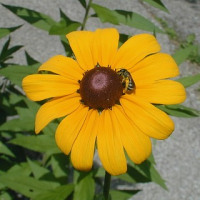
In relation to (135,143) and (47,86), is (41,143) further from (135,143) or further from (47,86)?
(135,143)

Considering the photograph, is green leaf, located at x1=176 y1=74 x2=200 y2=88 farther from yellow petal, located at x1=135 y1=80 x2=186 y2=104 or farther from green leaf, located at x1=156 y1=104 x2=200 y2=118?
yellow petal, located at x1=135 y1=80 x2=186 y2=104

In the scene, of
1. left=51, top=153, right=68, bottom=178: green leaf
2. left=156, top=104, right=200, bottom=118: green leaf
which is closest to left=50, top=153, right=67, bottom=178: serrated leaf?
left=51, top=153, right=68, bottom=178: green leaf

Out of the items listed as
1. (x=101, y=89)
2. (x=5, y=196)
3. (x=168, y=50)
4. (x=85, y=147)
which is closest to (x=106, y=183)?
(x=85, y=147)

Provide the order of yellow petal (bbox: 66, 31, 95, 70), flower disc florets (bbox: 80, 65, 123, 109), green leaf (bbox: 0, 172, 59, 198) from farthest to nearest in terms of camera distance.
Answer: green leaf (bbox: 0, 172, 59, 198)
yellow petal (bbox: 66, 31, 95, 70)
flower disc florets (bbox: 80, 65, 123, 109)

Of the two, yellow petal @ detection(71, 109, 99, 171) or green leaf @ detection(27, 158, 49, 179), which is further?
green leaf @ detection(27, 158, 49, 179)

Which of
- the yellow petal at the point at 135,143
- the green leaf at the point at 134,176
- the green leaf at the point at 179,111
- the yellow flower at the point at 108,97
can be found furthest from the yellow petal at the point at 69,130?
the green leaf at the point at 134,176

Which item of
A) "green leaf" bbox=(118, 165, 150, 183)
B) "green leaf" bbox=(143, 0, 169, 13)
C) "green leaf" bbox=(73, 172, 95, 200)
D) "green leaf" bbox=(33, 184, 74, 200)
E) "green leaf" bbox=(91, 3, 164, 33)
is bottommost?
"green leaf" bbox=(118, 165, 150, 183)

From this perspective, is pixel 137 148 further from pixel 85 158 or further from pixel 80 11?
pixel 80 11

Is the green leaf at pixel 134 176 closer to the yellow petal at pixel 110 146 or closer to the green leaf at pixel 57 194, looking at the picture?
the green leaf at pixel 57 194
